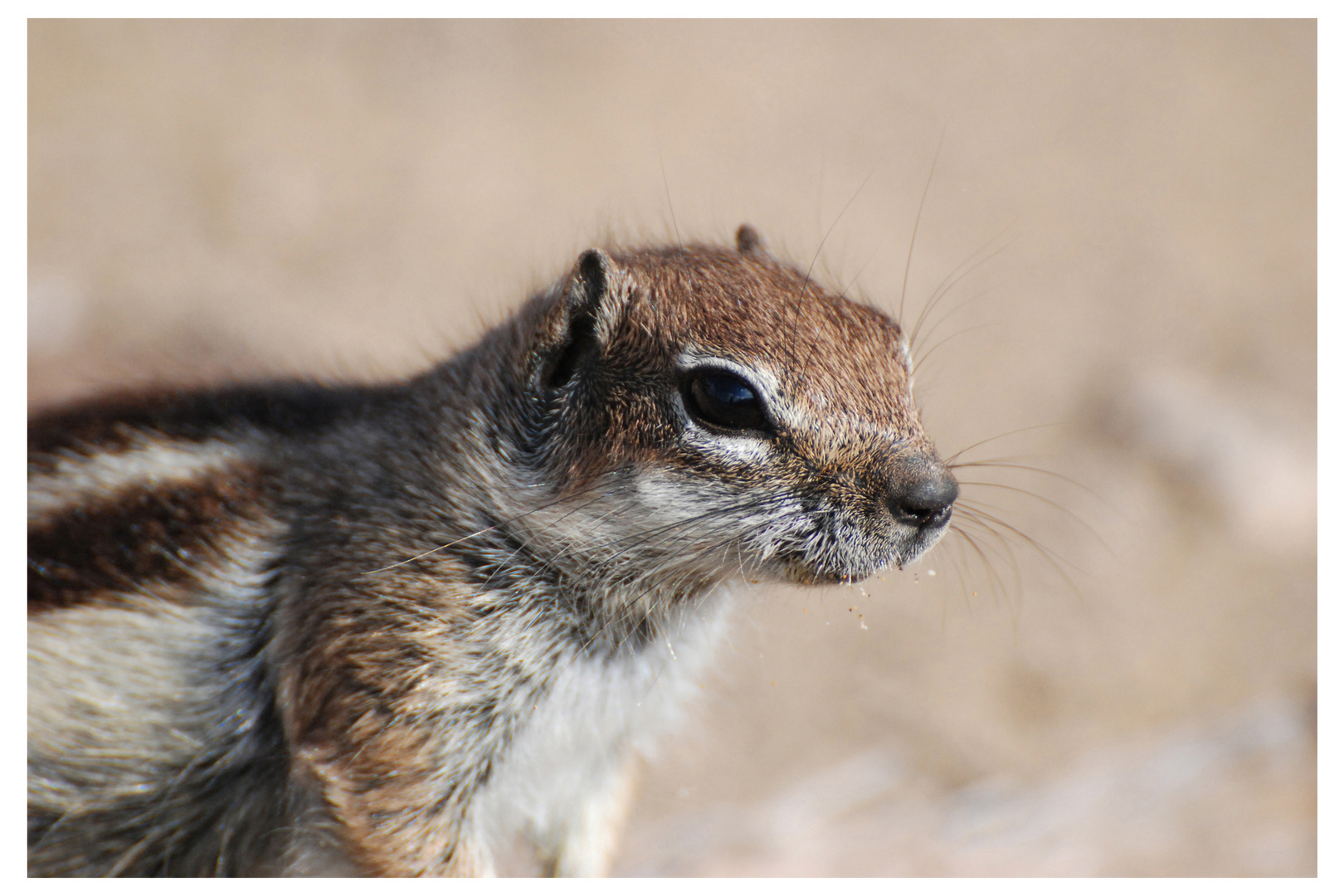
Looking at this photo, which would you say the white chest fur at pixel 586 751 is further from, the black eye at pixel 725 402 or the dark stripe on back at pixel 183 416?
the dark stripe on back at pixel 183 416

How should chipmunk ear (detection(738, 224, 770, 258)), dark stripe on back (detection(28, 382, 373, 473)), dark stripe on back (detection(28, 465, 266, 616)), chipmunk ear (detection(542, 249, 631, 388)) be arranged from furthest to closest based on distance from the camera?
chipmunk ear (detection(738, 224, 770, 258))
dark stripe on back (detection(28, 382, 373, 473))
dark stripe on back (detection(28, 465, 266, 616))
chipmunk ear (detection(542, 249, 631, 388))

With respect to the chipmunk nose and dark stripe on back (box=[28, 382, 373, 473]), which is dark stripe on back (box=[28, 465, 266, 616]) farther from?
the chipmunk nose

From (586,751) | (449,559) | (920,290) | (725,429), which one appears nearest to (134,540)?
(449,559)

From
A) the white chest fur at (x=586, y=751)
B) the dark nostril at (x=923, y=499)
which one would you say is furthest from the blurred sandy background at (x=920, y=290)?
the dark nostril at (x=923, y=499)

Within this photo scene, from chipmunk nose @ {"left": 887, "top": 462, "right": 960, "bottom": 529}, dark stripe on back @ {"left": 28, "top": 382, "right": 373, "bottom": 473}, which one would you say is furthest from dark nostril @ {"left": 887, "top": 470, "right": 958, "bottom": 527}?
dark stripe on back @ {"left": 28, "top": 382, "right": 373, "bottom": 473}

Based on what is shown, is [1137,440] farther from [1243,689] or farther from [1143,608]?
[1243,689]

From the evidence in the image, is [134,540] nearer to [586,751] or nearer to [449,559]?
[449,559]
